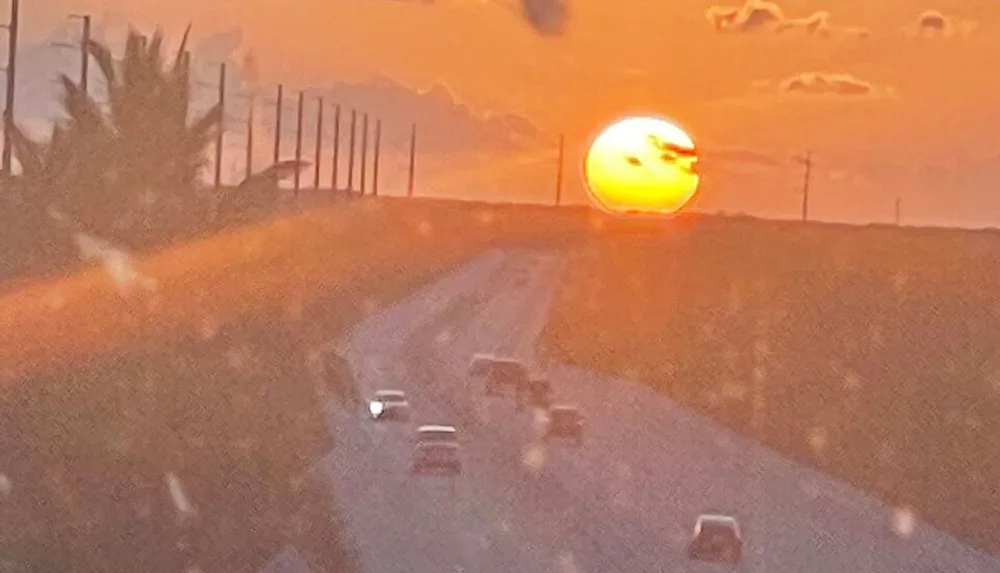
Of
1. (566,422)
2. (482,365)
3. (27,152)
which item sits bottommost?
(566,422)

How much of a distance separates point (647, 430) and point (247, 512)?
933 millimetres

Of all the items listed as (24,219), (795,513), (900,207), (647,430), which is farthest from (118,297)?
(900,207)

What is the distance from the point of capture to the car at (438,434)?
2877 mm

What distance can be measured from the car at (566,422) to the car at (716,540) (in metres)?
0.34

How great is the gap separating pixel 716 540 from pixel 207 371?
1.22 meters

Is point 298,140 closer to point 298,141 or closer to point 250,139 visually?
point 298,141

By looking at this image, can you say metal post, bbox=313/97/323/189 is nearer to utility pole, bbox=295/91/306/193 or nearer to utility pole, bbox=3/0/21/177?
utility pole, bbox=295/91/306/193

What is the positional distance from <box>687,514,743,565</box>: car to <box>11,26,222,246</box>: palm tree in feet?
4.47

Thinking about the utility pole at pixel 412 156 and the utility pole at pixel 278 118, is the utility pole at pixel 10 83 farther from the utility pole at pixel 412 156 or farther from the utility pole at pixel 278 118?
the utility pole at pixel 412 156

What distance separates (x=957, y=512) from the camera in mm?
2889

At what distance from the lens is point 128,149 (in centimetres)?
296

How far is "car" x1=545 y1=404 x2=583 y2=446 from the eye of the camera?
9.39 ft

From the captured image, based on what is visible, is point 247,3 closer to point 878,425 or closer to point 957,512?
point 878,425

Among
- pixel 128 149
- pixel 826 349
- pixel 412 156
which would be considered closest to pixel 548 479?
pixel 826 349
